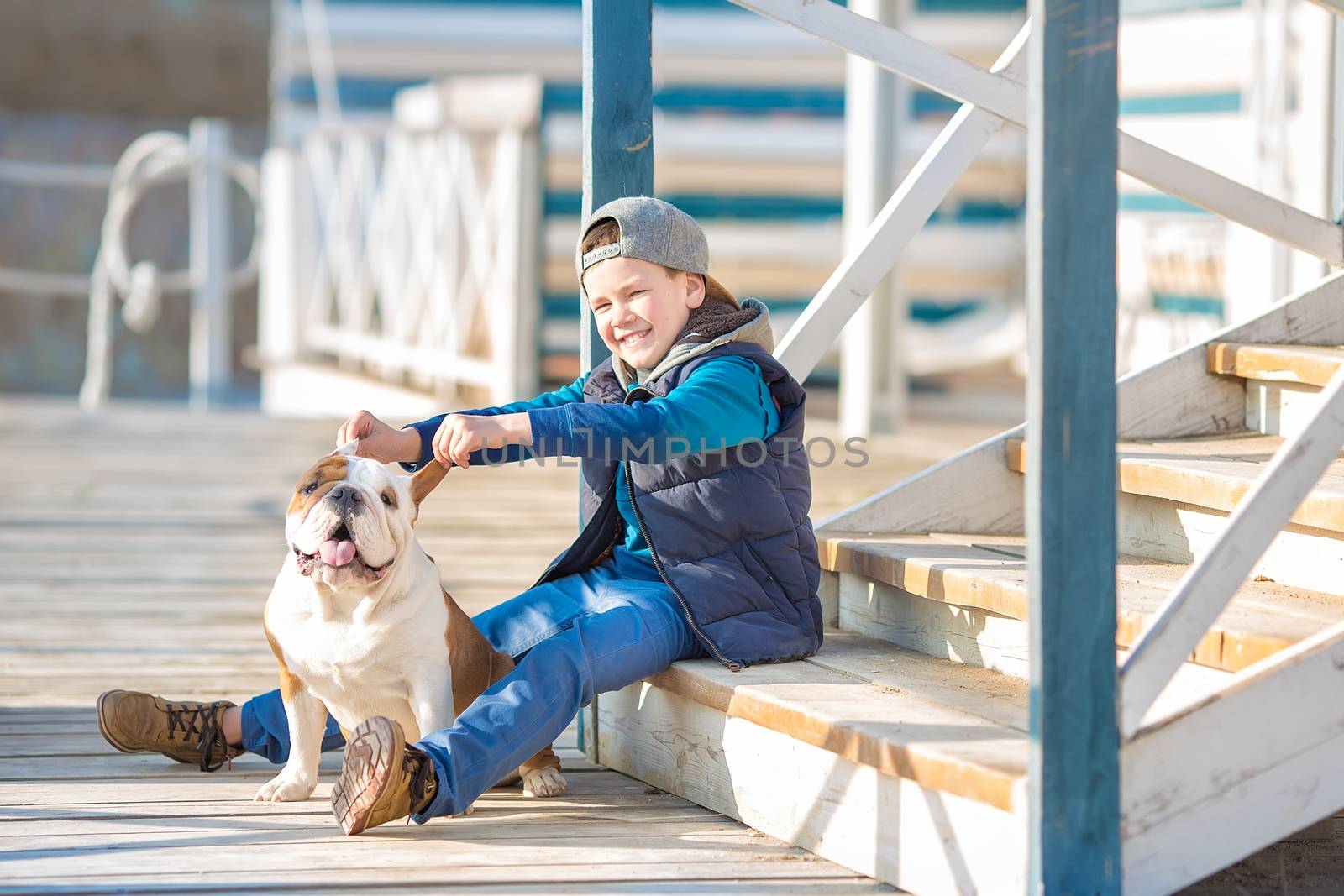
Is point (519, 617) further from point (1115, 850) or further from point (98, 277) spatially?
point (98, 277)

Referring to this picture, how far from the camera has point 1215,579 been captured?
183 centimetres

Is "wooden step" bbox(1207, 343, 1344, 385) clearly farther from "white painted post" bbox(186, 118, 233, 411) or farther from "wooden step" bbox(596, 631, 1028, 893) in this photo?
"white painted post" bbox(186, 118, 233, 411)

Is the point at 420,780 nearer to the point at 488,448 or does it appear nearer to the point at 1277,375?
the point at 488,448

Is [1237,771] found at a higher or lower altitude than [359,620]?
lower

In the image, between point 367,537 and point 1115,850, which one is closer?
point 1115,850

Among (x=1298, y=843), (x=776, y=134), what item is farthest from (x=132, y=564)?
(x=776, y=134)

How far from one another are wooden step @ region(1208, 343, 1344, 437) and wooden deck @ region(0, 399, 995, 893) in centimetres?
133

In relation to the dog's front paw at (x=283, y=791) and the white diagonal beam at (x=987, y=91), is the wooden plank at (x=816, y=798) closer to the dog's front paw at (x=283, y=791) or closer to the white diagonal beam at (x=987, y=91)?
the dog's front paw at (x=283, y=791)

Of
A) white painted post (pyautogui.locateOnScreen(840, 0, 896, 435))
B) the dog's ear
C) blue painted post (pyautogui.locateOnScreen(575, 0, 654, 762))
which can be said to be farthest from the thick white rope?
the dog's ear

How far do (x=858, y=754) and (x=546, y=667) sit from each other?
0.51 meters

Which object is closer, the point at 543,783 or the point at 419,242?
the point at 543,783

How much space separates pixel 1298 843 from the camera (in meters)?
2.35

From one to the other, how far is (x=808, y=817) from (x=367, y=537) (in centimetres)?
73

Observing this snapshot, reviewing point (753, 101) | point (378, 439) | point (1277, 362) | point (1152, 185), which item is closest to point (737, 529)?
point (378, 439)
